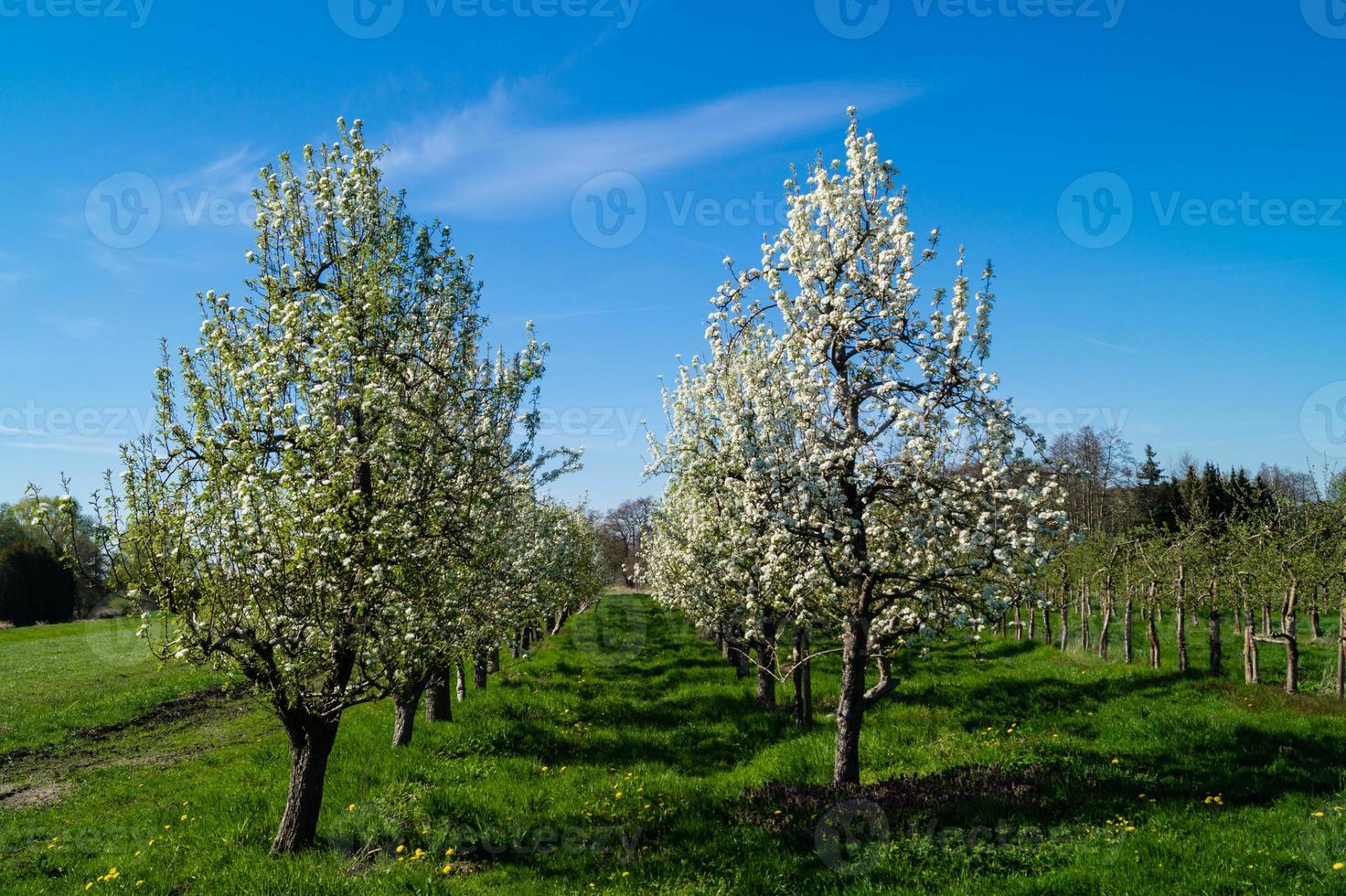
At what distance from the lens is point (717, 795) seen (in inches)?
499

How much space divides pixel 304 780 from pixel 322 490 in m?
4.45

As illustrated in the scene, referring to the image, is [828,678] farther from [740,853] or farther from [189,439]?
[189,439]

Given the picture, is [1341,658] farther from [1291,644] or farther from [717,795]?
[717,795]

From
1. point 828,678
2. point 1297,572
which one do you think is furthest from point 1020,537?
point 1297,572

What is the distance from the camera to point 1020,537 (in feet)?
31.3

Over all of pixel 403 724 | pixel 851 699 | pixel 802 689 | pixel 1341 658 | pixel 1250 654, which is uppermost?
pixel 851 699

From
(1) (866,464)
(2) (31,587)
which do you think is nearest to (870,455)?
(1) (866,464)

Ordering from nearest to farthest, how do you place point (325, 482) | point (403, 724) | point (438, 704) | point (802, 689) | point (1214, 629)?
point (325, 482) → point (403, 724) → point (802, 689) → point (438, 704) → point (1214, 629)

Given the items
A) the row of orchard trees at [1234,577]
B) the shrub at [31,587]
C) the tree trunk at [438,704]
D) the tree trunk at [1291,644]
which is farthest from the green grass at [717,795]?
the shrub at [31,587]

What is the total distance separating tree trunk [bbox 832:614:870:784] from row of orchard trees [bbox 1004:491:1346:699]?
955 cm

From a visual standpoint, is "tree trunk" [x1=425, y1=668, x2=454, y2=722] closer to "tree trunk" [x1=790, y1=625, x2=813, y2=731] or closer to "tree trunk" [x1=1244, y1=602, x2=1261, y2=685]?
"tree trunk" [x1=790, y1=625, x2=813, y2=731]

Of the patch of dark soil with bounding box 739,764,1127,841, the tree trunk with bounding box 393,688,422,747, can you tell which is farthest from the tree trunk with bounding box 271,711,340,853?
the patch of dark soil with bounding box 739,764,1127,841

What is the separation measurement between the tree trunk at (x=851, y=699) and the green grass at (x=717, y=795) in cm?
55

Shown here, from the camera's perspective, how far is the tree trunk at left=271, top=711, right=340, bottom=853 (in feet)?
35.0
